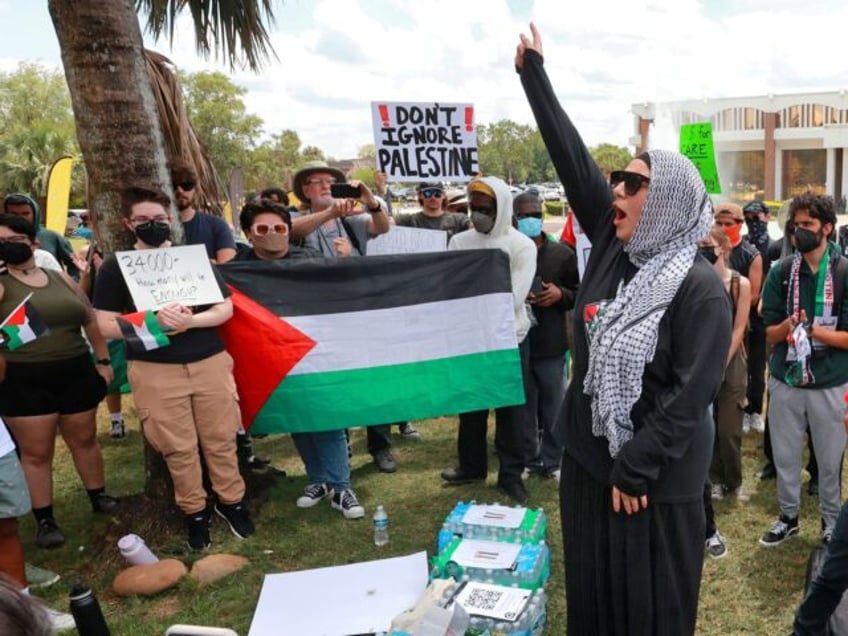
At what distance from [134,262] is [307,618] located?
2.01 m

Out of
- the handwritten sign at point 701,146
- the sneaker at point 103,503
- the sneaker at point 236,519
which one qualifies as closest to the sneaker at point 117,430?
the sneaker at point 103,503

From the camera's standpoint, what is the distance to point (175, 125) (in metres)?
5.34

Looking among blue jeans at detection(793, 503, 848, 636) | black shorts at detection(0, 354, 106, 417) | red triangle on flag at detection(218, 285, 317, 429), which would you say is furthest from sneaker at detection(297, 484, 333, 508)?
blue jeans at detection(793, 503, 848, 636)

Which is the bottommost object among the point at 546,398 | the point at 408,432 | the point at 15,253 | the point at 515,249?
the point at 408,432

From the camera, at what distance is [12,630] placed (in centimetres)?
100

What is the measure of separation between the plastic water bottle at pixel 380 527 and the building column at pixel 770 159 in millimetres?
Answer: 47992

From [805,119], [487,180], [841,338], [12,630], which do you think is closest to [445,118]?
[487,180]

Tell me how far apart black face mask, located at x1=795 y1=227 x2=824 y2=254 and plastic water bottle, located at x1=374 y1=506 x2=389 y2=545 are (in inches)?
105

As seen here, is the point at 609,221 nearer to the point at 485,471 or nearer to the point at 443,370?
the point at 443,370

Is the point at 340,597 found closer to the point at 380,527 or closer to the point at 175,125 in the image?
the point at 380,527

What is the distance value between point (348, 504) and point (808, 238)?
3047 mm

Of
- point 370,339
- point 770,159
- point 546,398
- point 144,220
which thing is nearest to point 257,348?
point 370,339

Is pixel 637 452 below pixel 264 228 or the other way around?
below

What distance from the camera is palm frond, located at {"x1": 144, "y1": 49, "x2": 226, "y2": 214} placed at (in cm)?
521
